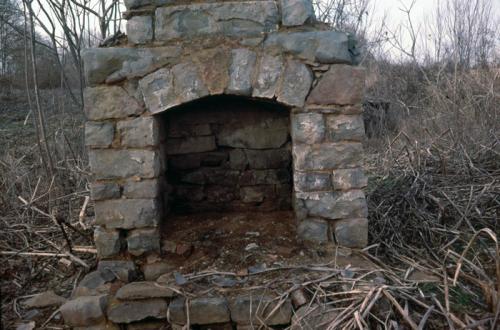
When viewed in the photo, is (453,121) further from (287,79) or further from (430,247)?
(287,79)

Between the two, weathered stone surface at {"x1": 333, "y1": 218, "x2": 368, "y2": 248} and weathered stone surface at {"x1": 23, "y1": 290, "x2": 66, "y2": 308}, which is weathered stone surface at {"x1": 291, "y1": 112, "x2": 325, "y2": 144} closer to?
weathered stone surface at {"x1": 333, "y1": 218, "x2": 368, "y2": 248}

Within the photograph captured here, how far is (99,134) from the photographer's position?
2.91 meters

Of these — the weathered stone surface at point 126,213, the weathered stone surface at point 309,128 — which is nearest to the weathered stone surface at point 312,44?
the weathered stone surface at point 309,128

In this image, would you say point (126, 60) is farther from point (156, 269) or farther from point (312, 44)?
point (156, 269)

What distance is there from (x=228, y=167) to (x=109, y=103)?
1159 mm

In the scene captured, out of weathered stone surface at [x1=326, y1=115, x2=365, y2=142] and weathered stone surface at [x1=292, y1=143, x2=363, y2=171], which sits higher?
weathered stone surface at [x1=326, y1=115, x2=365, y2=142]

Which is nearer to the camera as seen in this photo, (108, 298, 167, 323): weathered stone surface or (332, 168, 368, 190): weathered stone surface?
(108, 298, 167, 323): weathered stone surface

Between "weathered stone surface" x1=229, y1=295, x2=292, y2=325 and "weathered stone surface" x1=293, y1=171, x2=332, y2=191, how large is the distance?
0.80m

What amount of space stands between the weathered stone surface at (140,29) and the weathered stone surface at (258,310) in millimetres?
1761

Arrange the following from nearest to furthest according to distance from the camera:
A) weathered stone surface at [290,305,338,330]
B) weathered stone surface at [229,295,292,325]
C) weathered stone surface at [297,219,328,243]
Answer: weathered stone surface at [290,305,338,330] → weathered stone surface at [229,295,292,325] → weathered stone surface at [297,219,328,243]

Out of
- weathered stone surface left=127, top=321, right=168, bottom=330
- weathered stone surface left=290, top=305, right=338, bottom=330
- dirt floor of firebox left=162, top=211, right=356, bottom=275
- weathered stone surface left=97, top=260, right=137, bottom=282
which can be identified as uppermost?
dirt floor of firebox left=162, top=211, right=356, bottom=275

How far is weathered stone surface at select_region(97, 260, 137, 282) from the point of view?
9.56 ft

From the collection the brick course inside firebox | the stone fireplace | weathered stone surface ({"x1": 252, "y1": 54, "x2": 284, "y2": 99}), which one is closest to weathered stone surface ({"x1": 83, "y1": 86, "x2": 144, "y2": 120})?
the stone fireplace

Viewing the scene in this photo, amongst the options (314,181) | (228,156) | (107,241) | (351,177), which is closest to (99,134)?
(107,241)
